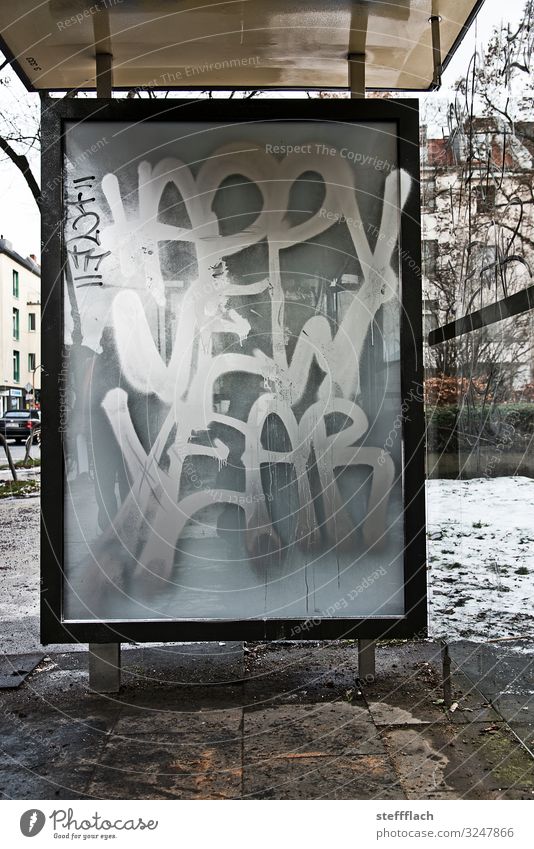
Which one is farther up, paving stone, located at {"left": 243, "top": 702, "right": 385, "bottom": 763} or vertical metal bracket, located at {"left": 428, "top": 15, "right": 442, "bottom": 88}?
vertical metal bracket, located at {"left": 428, "top": 15, "right": 442, "bottom": 88}

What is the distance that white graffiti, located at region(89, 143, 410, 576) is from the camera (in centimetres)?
380

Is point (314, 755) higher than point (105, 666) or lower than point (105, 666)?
lower

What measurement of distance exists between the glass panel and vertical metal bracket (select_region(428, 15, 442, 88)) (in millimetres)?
557

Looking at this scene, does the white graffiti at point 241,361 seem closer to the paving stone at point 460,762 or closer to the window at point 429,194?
the window at point 429,194

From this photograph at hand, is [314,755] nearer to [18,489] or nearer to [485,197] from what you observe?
[485,197]

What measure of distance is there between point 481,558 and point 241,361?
143 cm

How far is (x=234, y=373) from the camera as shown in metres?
3.85

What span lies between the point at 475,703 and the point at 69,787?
1828 millimetres

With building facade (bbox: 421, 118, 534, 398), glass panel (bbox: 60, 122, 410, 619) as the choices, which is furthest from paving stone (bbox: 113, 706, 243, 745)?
building facade (bbox: 421, 118, 534, 398)

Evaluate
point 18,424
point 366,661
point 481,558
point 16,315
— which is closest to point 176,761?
point 366,661

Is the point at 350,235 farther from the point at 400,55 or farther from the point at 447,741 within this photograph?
the point at 447,741

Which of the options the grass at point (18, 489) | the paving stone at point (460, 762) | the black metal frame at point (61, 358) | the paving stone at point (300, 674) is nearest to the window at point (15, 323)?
the grass at point (18, 489)

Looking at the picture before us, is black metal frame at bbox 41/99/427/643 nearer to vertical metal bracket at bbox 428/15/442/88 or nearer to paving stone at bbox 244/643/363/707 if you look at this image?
paving stone at bbox 244/643/363/707

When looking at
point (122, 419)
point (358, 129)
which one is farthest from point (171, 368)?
point (358, 129)
